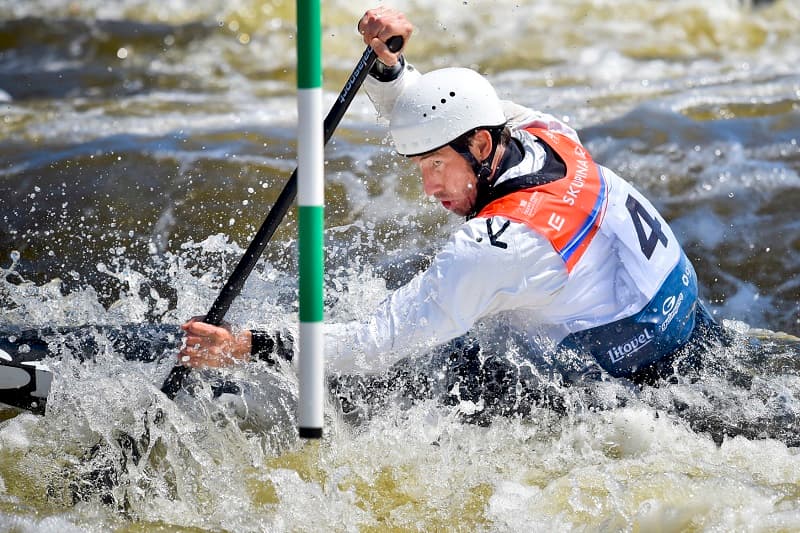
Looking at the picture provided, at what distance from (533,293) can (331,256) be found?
6.75 feet

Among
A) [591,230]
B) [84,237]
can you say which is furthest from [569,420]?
[84,237]

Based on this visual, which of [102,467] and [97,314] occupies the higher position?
[97,314]

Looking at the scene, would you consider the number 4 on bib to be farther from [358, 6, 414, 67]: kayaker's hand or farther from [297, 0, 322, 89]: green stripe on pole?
[297, 0, 322, 89]: green stripe on pole

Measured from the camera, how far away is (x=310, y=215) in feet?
8.75

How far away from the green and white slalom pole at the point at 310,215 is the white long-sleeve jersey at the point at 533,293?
0.71m

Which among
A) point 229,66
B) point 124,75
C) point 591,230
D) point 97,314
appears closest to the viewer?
point 591,230

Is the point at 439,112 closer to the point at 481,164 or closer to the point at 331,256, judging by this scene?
the point at 481,164

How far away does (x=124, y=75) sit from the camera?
10.1 meters

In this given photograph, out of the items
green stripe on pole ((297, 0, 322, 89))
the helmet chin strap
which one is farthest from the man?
green stripe on pole ((297, 0, 322, 89))

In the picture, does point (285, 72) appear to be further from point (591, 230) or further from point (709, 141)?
point (591, 230)

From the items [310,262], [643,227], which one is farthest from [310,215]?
[643,227]

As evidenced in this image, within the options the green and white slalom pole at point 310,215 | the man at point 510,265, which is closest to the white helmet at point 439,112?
the man at point 510,265

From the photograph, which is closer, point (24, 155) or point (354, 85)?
point (354, 85)

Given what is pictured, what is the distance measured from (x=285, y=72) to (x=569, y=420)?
7.50 meters
